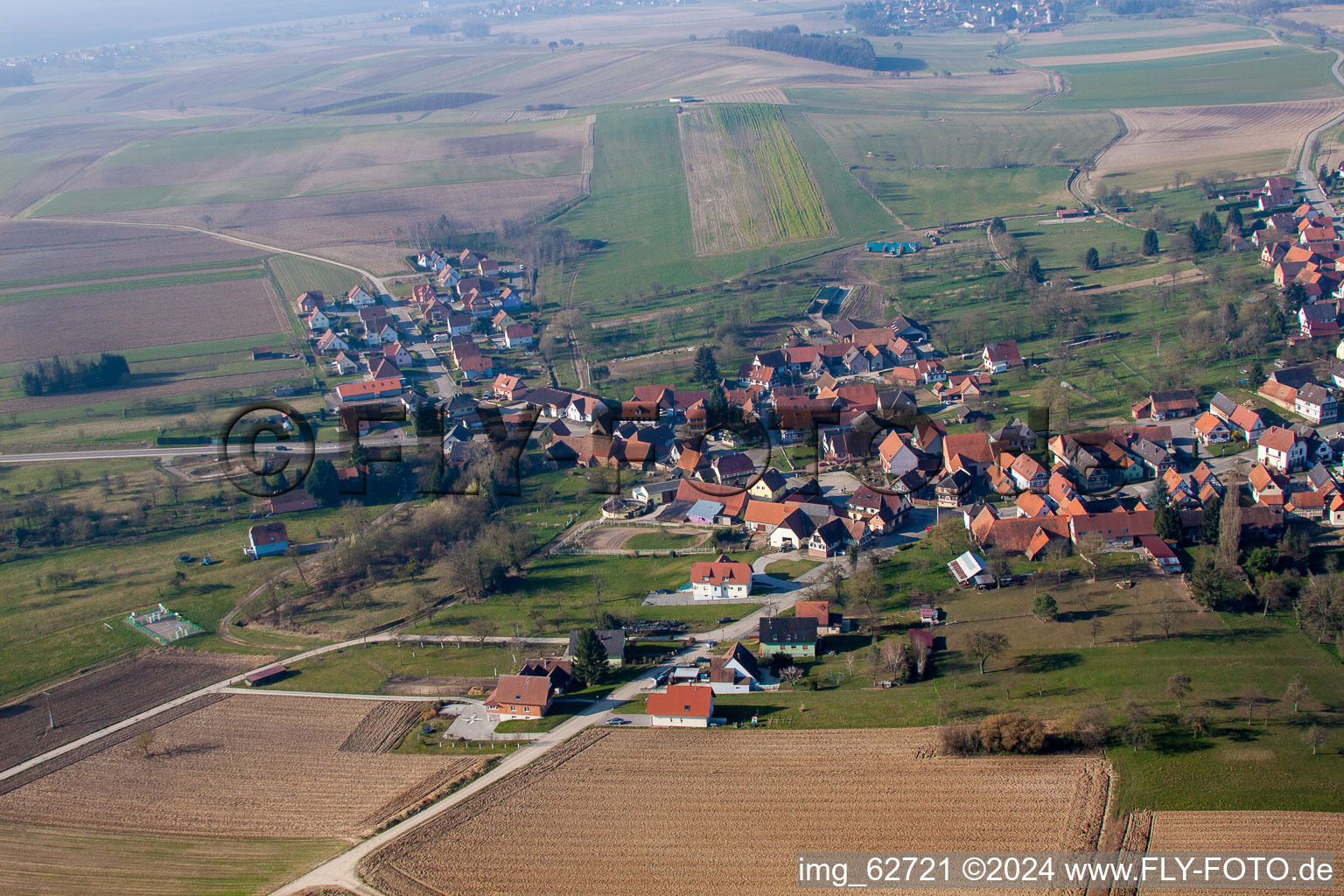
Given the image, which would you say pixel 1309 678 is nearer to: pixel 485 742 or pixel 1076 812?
pixel 1076 812

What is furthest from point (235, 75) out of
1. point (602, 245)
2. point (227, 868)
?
point (227, 868)

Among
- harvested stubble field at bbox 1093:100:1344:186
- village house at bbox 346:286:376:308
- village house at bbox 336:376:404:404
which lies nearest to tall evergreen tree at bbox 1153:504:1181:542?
village house at bbox 336:376:404:404

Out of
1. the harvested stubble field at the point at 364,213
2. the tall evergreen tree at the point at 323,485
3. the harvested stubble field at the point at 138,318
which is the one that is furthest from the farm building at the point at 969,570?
the harvested stubble field at the point at 364,213

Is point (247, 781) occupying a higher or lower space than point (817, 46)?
lower

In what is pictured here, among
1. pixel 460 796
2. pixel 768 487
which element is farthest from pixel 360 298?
pixel 460 796

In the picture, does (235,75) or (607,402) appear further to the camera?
(235,75)

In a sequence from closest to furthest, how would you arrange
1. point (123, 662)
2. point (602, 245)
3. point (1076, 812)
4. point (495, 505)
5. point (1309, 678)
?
point (1076, 812)
point (1309, 678)
point (123, 662)
point (495, 505)
point (602, 245)

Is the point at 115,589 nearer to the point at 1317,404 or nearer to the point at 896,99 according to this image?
the point at 1317,404
